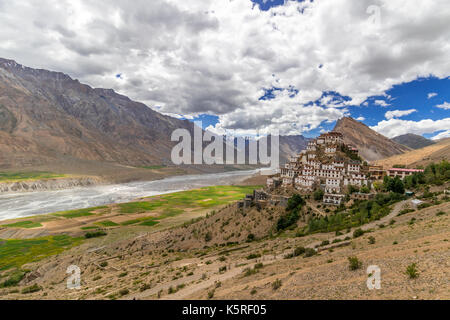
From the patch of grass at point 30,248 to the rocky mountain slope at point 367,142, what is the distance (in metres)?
171

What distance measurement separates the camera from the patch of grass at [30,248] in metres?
42.8

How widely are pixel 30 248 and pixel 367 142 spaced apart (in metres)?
201

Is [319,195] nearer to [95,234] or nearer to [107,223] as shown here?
[95,234]

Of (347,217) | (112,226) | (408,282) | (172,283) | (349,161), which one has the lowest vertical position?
(112,226)

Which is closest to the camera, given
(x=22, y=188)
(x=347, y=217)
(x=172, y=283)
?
(x=172, y=283)

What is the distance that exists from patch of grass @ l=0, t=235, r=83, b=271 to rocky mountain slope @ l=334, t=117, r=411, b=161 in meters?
171

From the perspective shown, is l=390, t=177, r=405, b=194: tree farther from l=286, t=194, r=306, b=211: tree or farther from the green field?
the green field

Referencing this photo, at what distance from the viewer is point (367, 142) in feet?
585

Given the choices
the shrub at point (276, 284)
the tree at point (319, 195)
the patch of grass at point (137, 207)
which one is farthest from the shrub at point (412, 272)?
the patch of grass at point (137, 207)

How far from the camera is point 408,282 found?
11.9 meters

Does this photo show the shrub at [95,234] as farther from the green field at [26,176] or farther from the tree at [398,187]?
the green field at [26,176]
